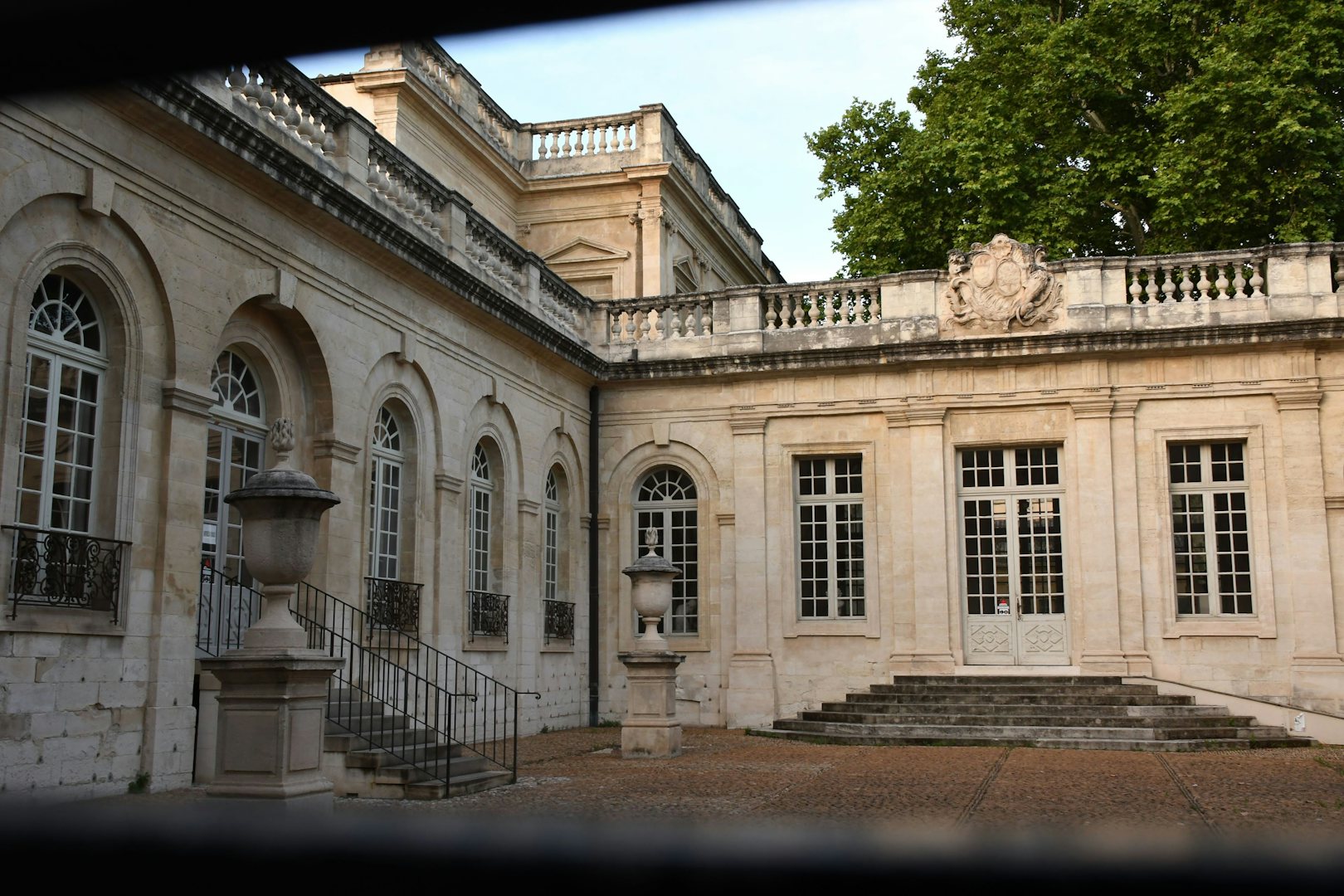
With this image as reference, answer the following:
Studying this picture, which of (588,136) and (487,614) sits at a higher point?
(588,136)

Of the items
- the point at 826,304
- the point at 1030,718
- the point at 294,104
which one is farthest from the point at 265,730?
the point at 826,304

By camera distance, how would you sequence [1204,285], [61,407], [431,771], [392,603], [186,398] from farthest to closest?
[1204,285] < [392,603] < [431,771] < [186,398] < [61,407]

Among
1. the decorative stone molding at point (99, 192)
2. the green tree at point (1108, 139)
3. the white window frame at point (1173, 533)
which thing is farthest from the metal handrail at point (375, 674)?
the green tree at point (1108, 139)

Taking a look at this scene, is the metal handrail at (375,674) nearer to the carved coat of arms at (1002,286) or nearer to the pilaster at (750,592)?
the pilaster at (750,592)

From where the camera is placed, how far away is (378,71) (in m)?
19.8

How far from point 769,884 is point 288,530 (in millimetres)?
7972

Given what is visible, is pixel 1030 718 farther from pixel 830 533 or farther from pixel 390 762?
pixel 390 762

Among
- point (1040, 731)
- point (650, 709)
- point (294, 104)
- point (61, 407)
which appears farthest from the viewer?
point (1040, 731)

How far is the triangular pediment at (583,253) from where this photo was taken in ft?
77.8

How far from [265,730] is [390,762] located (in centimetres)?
218

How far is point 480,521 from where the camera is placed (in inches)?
642

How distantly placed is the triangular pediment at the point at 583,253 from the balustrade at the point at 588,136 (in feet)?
5.33

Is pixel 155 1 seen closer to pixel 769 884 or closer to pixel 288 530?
pixel 769 884

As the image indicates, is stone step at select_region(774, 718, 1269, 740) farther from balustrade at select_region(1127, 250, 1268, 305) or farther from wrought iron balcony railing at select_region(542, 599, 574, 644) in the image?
balustrade at select_region(1127, 250, 1268, 305)
